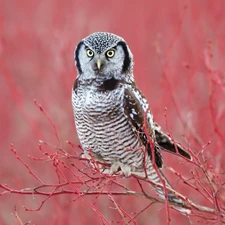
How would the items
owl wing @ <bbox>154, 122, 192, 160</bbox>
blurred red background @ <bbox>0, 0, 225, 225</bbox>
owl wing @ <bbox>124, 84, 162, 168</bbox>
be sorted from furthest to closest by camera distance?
blurred red background @ <bbox>0, 0, 225, 225</bbox>
owl wing @ <bbox>154, 122, 192, 160</bbox>
owl wing @ <bbox>124, 84, 162, 168</bbox>

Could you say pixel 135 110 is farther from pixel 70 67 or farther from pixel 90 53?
pixel 70 67

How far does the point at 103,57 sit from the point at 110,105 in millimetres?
369

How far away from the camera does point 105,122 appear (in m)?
4.30

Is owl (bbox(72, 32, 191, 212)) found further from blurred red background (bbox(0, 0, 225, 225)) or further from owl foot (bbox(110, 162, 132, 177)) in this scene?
blurred red background (bbox(0, 0, 225, 225))

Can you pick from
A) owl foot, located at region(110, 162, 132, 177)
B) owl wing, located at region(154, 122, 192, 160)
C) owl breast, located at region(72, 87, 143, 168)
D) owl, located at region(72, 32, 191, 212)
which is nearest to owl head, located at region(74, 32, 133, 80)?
owl, located at region(72, 32, 191, 212)

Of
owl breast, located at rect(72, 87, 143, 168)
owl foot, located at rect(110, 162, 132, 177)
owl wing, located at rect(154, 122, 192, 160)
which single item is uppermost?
owl breast, located at rect(72, 87, 143, 168)

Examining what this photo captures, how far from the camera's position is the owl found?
4289mm

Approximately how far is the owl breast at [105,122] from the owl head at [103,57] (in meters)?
0.13

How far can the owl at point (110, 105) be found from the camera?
4.29 meters

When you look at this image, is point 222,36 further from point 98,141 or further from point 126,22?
point 126,22

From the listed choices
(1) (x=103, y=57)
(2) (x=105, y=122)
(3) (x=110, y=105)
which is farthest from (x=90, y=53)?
(2) (x=105, y=122)

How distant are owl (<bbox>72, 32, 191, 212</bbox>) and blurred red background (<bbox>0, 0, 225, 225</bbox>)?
4.13 feet

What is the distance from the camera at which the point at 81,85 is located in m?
4.43

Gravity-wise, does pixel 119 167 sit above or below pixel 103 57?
below
